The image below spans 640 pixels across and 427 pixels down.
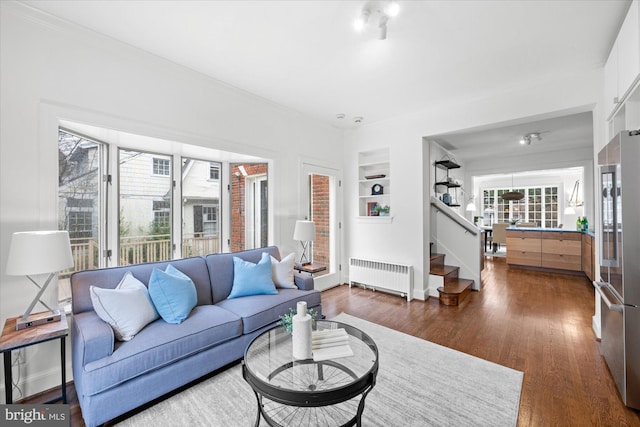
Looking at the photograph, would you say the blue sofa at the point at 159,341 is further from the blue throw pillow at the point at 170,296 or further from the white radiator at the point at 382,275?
the white radiator at the point at 382,275

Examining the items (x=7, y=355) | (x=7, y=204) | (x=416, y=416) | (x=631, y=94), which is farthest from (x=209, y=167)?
(x=631, y=94)

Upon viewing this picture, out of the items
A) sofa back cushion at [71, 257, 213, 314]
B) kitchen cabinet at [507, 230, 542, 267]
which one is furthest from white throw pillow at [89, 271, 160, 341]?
kitchen cabinet at [507, 230, 542, 267]

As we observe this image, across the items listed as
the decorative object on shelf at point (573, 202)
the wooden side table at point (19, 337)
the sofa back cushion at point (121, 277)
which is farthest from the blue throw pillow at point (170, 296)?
the decorative object on shelf at point (573, 202)

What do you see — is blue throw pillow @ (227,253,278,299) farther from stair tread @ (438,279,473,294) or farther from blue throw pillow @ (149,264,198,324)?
stair tread @ (438,279,473,294)

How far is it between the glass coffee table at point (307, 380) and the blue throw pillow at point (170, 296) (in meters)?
0.75

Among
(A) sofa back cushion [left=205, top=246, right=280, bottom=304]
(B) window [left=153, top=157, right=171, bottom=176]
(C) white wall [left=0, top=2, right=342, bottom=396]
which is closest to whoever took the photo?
(C) white wall [left=0, top=2, right=342, bottom=396]

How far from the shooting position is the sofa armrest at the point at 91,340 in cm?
165

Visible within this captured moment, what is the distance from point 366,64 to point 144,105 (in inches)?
86.3

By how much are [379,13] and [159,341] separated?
2797 mm

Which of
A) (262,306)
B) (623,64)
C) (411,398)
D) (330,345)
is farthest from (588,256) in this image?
(262,306)

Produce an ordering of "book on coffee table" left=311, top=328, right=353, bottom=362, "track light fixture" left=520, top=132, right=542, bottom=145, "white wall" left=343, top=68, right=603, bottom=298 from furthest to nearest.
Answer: "track light fixture" left=520, top=132, right=542, bottom=145
"white wall" left=343, top=68, right=603, bottom=298
"book on coffee table" left=311, top=328, right=353, bottom=362

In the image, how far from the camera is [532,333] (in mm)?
2990

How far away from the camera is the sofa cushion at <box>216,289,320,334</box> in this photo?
7.76 ft

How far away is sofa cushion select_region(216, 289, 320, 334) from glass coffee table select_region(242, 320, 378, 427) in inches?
16.5
